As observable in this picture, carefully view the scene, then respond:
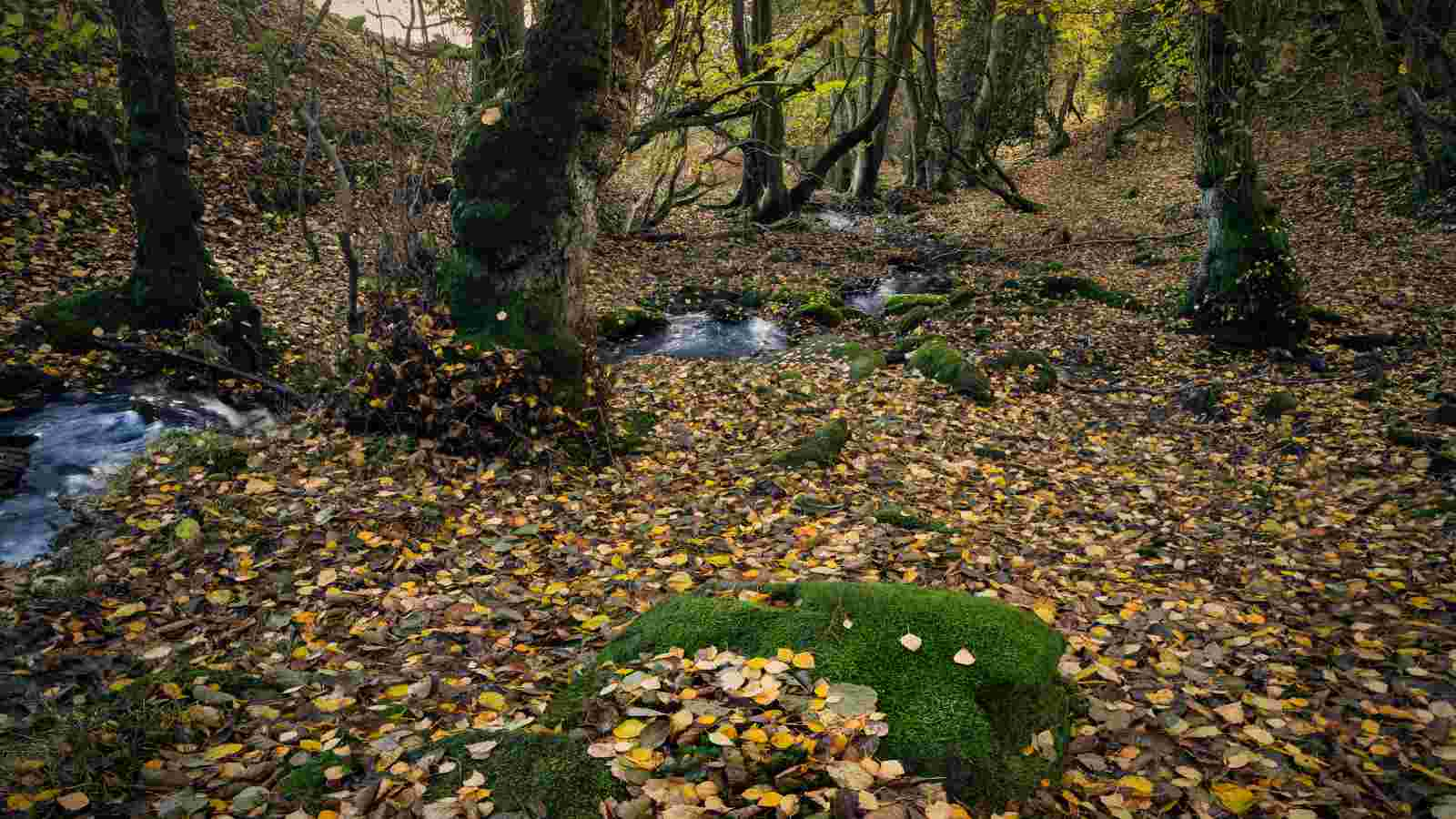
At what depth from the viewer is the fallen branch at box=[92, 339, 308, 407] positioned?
256 inches

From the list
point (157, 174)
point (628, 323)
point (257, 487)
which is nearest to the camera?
point (257, 487)

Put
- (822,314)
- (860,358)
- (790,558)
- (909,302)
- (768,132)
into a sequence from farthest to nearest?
1. (768,132)
2. (909,302)
3. (822,314)
4. (860,358)
5. (790,558)

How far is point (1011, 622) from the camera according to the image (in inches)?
122

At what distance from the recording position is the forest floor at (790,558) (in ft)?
8.77

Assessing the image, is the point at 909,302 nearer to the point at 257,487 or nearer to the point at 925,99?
the point at 257,487

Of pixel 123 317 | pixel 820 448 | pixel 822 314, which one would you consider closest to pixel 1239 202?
pixel 822 314

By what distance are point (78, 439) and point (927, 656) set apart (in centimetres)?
694

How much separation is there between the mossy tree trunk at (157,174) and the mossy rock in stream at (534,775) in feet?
22.6

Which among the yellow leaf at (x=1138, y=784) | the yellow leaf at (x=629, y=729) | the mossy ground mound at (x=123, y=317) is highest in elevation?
the mossy ground mound at (x=123, y=317)

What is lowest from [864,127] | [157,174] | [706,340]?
[706,340]

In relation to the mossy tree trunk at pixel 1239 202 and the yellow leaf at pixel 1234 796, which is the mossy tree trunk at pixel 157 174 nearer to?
the yellow leaf at pixel 1234 796

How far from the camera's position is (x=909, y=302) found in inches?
455

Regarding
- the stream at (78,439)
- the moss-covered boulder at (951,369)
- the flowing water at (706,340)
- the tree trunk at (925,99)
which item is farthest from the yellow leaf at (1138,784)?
the tree trunk at (925,99)

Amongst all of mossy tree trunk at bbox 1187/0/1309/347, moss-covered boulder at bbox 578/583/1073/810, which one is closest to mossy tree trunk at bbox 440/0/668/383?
moss-covered boulder at bbox 578/583/1073/810
